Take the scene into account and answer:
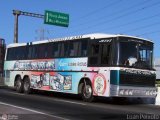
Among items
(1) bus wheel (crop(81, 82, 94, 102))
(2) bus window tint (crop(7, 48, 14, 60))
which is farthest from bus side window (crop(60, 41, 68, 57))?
(2) bus window tint (crop(7, 48, 14, 60))

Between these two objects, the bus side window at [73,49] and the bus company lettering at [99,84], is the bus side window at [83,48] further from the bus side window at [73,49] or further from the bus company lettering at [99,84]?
the bus company lettering at [99,84]

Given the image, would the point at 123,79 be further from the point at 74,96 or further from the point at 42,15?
the point at 42,15

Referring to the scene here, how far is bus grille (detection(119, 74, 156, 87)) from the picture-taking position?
20.8m

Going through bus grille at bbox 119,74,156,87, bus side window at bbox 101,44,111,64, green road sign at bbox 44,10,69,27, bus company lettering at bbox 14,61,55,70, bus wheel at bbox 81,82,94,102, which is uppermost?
green road sign at bbox 44,10,69,27

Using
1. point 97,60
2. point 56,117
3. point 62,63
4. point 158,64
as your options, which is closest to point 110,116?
point 56,117

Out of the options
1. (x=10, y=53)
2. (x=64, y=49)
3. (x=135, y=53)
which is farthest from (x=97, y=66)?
(x=10, y=53)

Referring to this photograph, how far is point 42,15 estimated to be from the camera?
154 feet

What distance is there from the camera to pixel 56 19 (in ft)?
148

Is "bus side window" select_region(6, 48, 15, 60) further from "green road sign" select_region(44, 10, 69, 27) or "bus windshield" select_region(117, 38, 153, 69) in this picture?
"green road sign" select_region(44, 10, 69, 27)

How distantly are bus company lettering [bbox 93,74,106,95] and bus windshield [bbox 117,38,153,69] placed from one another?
1366 millimetres

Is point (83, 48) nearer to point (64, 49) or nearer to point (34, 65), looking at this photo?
point (64, 49)

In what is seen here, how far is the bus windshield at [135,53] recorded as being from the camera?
2089 centimetres

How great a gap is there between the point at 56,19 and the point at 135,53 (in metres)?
24.7

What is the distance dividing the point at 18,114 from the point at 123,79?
693 cm
